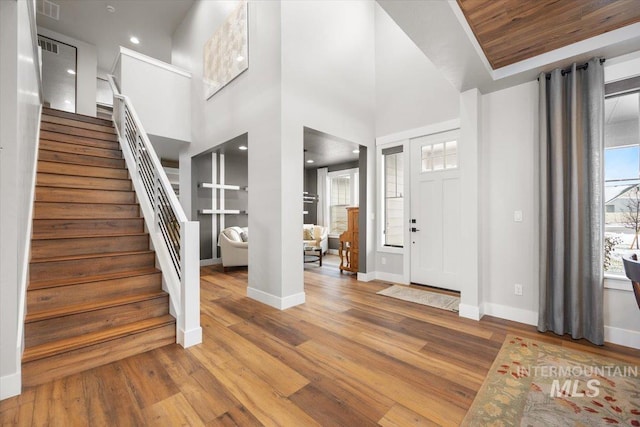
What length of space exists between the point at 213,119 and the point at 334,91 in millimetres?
2168

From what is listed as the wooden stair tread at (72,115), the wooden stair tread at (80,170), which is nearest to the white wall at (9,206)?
the wooden stair tread at (80,170)

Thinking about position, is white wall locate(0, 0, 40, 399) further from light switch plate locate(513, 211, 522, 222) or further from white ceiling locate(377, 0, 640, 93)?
light switch plate locate(513, 211, 522, 222)

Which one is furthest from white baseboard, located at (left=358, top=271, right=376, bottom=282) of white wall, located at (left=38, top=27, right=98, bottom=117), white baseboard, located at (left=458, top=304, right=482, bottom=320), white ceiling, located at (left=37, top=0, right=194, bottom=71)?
white wall, located at (left=38, top=27, right=98, bottom=117)

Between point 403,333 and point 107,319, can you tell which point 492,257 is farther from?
point 107,319

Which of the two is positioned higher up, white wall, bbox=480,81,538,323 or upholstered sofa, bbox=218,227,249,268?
white wall, bbox=480,81,538,323

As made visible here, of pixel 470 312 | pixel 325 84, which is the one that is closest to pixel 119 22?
pixel 325 84

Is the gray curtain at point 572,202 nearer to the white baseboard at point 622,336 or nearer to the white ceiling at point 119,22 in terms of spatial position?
the white baseboard at point 622,336

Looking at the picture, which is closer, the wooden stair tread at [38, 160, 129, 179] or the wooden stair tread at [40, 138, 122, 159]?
the wooden stair tread at [38, 160, 129, 179]

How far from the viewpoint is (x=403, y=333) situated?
261cm

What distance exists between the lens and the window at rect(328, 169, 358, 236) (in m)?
8.03

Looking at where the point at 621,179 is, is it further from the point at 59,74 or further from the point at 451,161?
the point at 59,74

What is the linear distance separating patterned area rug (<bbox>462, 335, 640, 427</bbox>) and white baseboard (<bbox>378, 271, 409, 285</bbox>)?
216 cm

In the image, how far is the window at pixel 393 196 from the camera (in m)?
4.59

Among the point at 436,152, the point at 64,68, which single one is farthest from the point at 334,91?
the point at 64,68
